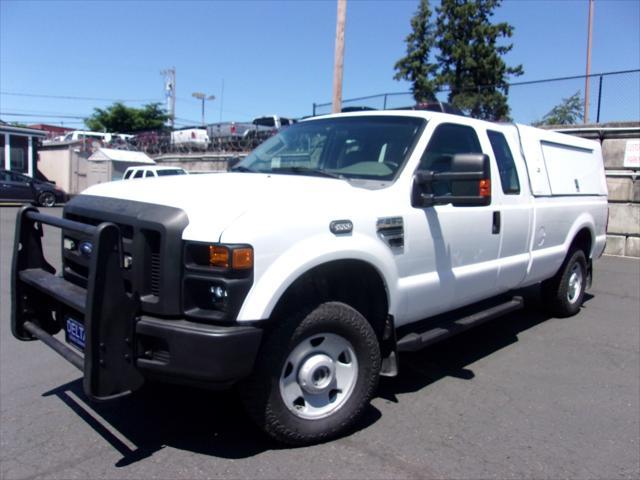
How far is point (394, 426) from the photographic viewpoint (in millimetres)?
3701

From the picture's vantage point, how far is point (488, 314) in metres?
4.71

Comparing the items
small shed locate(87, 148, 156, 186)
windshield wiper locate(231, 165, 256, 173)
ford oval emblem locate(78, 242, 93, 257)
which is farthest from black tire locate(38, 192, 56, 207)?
ford oval emblem locate(78, 242, 93, 257)

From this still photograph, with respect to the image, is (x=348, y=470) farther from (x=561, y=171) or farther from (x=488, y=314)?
(x=561, y=171)

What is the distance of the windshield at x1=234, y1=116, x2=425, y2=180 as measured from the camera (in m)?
4.07

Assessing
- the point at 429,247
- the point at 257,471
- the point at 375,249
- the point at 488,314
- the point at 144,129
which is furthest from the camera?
the point at 144,129


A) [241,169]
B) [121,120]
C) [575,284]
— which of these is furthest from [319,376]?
[121,120]

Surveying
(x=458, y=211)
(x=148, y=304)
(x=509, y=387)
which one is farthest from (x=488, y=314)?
(x=148, y=304)

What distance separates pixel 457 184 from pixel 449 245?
1.52 feet

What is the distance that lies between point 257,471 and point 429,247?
186 cm

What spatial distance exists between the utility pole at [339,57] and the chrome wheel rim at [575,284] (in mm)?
7829

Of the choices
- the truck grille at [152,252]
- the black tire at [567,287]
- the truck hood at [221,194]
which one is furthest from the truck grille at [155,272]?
the black tire at [567,287]

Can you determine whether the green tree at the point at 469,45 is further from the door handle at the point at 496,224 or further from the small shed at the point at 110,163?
the door handle at the point at 496,224

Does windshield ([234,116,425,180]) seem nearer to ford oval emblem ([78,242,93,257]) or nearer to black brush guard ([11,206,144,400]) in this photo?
ford oval emblem ([78,242,93,257])

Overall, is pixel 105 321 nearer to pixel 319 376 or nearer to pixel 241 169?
pixel 319 376
